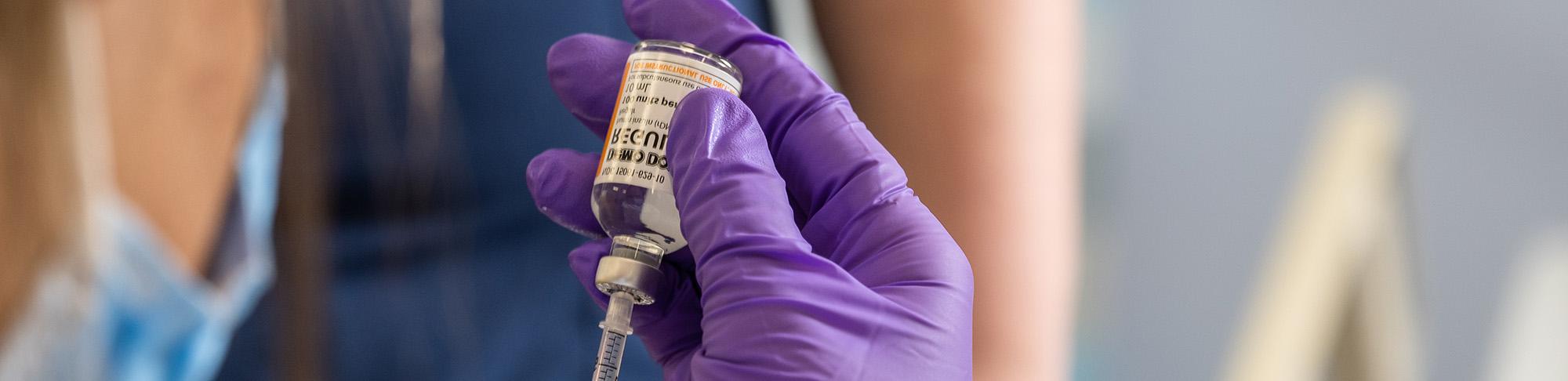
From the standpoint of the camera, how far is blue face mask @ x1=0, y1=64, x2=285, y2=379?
70 centimetres

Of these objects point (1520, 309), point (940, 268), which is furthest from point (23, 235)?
point (1520, 309)

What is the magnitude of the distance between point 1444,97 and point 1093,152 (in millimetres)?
452

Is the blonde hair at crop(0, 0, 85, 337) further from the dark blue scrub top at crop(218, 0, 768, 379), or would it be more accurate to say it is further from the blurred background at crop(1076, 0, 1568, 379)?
the blurred background at crop(1076, 0, 1568, 379)

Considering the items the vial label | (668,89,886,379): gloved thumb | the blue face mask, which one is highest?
the vial label

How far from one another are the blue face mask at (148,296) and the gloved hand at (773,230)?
292mm

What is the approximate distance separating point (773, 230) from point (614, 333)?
0.38 feet

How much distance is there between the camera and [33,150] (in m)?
0.65

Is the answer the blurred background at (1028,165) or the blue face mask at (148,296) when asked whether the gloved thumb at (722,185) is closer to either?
the blurred background at (1028,165)

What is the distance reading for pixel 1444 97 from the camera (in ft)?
4.00

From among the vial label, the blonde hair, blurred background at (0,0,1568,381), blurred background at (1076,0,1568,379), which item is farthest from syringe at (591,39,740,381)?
blurred background at (1076,0,1568,379)

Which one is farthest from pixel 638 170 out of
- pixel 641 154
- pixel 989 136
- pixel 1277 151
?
pixel 1277 151

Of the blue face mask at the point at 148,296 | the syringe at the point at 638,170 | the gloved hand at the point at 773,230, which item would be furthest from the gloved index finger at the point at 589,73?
the blue face mask at the point at 148,296

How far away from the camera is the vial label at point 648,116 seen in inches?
20.5

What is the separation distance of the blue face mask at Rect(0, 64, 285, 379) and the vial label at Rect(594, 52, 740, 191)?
1.14 ft
